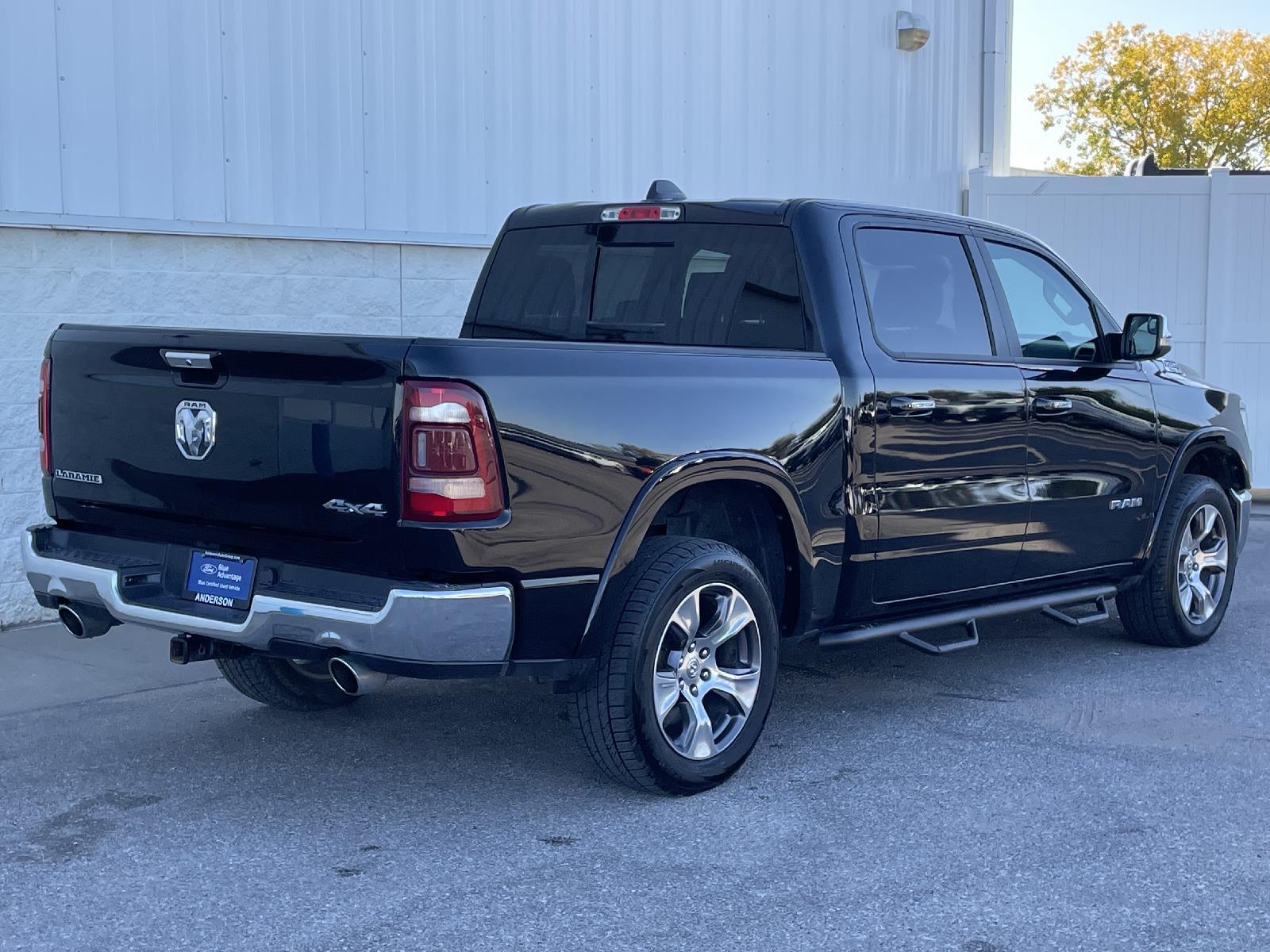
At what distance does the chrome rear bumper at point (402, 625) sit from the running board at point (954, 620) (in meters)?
1.65

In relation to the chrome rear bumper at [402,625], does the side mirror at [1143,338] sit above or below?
above

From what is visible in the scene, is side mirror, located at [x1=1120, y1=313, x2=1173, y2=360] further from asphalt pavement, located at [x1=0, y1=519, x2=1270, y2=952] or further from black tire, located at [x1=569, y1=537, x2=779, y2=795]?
black tire, located at [x1=569, y1=537, x2=779, y2=795]

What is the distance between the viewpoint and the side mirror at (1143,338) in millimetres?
6586

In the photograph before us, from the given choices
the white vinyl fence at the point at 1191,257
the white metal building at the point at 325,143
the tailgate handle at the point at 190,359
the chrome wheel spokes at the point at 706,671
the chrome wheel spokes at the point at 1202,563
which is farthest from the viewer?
the white vinyl fence at the point at 1191,257

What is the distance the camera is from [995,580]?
6.05 metres

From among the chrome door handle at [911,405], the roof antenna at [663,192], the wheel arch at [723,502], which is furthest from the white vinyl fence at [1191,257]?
the wheel arch at [723,502]

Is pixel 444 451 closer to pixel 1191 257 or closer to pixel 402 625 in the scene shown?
pixel 402 625

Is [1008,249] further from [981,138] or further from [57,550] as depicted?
[981,138]

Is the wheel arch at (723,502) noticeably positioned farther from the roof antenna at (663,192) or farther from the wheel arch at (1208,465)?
the wheel arch at (1208,465)

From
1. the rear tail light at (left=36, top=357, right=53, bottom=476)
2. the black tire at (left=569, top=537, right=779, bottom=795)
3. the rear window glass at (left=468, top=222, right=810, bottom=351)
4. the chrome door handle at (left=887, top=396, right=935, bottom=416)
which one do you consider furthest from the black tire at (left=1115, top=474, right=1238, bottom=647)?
the rear tail light at (left=36, top=357, right=53, bottom=476)

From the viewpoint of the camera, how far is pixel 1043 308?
6.48 m

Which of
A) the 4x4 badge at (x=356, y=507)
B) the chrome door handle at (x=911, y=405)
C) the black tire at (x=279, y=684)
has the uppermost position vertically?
the chrome door handle at (x=911, y=405)

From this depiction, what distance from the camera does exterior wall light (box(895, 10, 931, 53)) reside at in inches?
506

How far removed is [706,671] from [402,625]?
1.19 m
